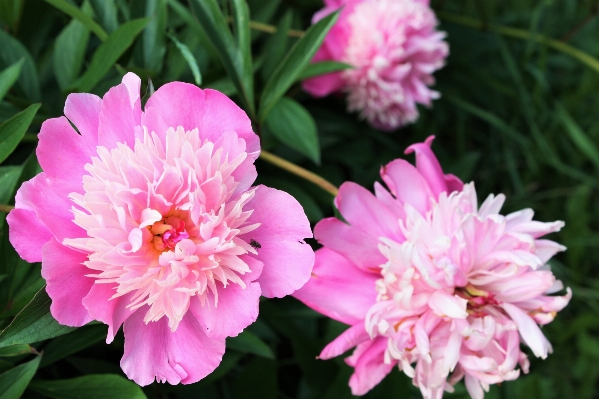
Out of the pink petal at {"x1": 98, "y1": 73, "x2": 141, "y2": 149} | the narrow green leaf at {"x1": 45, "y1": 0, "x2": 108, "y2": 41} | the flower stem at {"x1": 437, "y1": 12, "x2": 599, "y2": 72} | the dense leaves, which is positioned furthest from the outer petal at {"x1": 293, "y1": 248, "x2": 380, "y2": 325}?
the flower stem at {"x1": 437, "y1": 12, "x2": 599, "y2": 72}

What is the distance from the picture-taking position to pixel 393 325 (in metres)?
0.47

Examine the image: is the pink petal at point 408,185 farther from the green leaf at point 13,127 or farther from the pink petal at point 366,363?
the green leaf at point 13,127

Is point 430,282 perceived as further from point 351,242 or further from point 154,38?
point 154,38

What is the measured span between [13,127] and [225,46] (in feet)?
0.73

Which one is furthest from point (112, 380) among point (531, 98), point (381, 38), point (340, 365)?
point (531, 98)

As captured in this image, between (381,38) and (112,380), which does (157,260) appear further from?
(381,38)

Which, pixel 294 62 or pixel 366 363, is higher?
pixel 294 62

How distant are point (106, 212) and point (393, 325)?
264mm

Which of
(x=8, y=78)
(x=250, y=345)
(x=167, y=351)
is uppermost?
(x=8, y=78)

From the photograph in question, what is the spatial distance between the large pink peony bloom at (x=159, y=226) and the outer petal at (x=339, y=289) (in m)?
0.10

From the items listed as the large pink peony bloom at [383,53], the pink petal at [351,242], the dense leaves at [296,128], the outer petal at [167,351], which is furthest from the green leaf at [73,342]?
the large pink peony bloom at [383,53]

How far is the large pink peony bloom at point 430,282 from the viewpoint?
46 centimetres

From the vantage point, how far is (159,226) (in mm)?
371

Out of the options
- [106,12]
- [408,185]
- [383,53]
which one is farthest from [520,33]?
[106,12]
